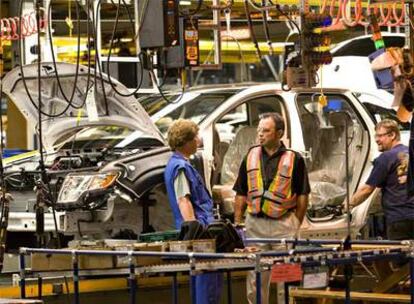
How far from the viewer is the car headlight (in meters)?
11.3

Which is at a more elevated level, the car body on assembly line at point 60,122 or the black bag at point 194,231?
the car body on assembly line at point 60,122

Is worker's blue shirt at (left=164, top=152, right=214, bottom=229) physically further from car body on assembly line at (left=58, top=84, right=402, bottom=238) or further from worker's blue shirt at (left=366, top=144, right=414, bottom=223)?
worker's blue shirt at (left=366, top=144, right=414, bottom=223)

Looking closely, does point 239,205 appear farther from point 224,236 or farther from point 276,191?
point 224,236

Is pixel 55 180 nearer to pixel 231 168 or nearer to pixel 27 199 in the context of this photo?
pixel 27 199

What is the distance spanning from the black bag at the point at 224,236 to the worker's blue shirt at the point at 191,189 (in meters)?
0.70

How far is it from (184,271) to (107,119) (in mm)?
3929

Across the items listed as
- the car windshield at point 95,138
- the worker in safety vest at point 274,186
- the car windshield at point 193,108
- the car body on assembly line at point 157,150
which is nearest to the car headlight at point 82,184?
the car body on assembly line at point 157,150

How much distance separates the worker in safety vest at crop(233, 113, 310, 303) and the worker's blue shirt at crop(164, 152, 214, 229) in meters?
0.49

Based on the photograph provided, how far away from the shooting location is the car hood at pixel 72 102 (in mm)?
11641

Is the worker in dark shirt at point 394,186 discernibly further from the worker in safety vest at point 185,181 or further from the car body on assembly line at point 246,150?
the worker in safety vest at point 185,181

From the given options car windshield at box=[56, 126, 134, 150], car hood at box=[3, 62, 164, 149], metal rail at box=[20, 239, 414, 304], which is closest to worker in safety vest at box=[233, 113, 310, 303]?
metal rail at box=[20, 239, 414, 304]

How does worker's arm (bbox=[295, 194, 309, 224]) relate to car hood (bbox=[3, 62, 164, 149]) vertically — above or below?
below

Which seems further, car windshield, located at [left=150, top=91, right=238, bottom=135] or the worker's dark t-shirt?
car windshield, located at [left=150, top=91, right=238, bottom=135]

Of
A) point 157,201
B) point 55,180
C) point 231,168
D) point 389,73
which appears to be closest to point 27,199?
point 55,180
